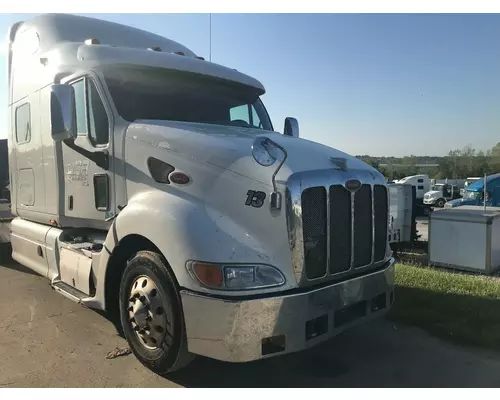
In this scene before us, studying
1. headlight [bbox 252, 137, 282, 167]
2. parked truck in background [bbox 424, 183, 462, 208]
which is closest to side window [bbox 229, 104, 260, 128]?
headlight [bbox 252, 137, 282, 167]

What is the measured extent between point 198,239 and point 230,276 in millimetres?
357

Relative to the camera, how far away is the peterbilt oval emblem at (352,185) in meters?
3.78

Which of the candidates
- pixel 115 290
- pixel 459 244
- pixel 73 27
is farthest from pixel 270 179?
pixel 459 244

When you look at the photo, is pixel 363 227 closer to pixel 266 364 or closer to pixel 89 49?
pixel 266 364

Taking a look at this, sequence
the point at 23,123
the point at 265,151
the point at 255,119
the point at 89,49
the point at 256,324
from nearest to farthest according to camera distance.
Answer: the point at 256,324 < the point at 265,151 < the point at 89,49 < the point at 255,119 < the point at 23,123

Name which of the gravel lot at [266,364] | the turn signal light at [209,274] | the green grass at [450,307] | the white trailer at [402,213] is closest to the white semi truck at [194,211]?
the turn signal light at [209,274]

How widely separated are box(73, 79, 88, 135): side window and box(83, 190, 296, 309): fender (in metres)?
1.63

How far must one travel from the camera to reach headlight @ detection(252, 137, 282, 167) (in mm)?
3628

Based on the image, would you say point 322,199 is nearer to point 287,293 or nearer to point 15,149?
point 287,293

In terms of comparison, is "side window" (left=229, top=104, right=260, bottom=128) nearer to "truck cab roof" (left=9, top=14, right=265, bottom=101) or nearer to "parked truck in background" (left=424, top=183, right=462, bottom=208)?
"truck cab roof" (left=9, top=14, right=265, bottom=101)

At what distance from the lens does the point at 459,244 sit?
859 cm

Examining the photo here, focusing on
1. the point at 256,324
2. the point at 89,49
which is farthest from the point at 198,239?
the point at 89,49

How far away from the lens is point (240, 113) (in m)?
5.21

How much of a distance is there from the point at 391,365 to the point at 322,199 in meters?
1.67
